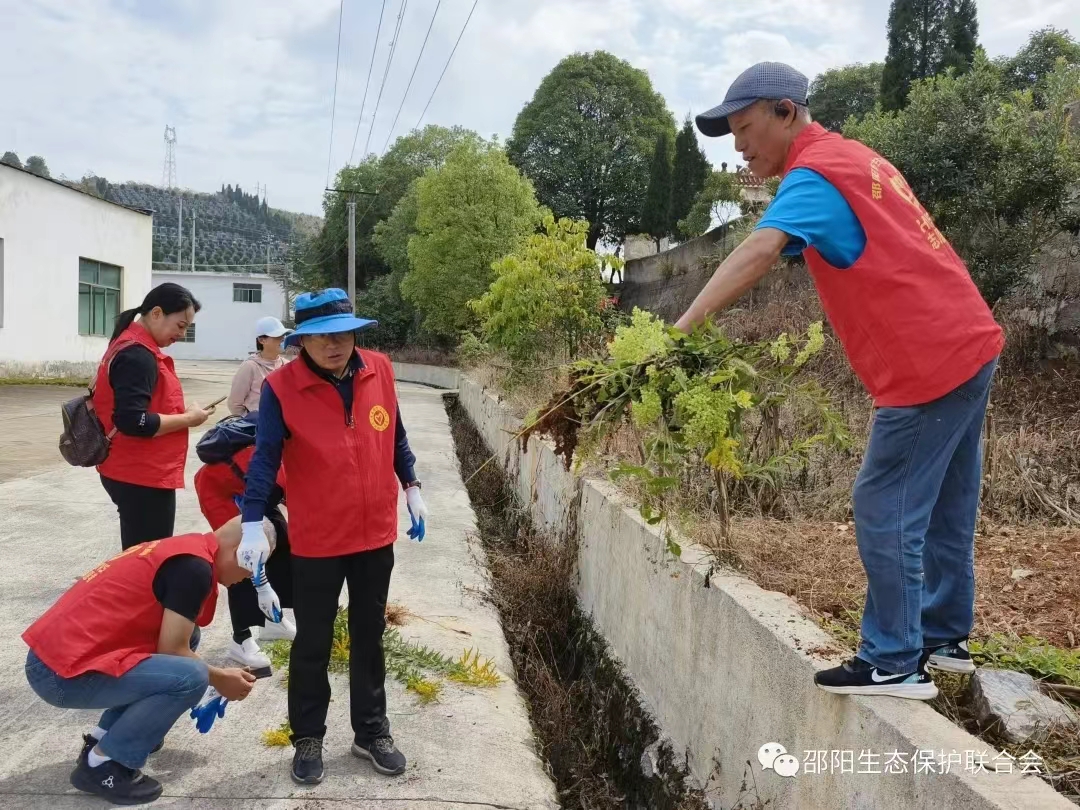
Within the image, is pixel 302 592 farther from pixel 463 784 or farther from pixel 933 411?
pixel 933 411

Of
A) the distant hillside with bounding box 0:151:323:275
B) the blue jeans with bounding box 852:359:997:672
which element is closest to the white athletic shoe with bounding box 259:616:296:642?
the blue jeans with bounding box 852:359:997:672

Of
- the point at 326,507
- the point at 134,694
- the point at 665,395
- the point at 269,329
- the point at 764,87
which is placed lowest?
the point at 134,694

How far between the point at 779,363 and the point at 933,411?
1.18m

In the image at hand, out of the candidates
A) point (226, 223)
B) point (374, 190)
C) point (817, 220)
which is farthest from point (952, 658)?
point (226, 223)

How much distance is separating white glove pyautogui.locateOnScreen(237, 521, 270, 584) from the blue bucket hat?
0.73 meters

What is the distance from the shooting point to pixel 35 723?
370 centimetres

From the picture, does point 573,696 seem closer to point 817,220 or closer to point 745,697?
point 745,697

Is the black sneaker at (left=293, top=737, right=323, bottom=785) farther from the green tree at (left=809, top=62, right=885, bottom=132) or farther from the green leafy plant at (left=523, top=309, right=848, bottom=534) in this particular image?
the green tree at (left=809, top=62, right=885, bottom=132)

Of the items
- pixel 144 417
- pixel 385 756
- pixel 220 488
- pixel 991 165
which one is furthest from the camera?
pixel 991 165

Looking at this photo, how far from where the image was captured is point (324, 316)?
3369 mm

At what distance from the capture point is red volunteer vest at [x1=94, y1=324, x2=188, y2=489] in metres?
4.04

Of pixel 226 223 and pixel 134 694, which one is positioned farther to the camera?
pixel 226 223

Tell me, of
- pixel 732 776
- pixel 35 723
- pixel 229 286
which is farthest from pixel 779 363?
pixel 229 286

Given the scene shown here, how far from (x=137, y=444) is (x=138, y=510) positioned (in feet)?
1.05
